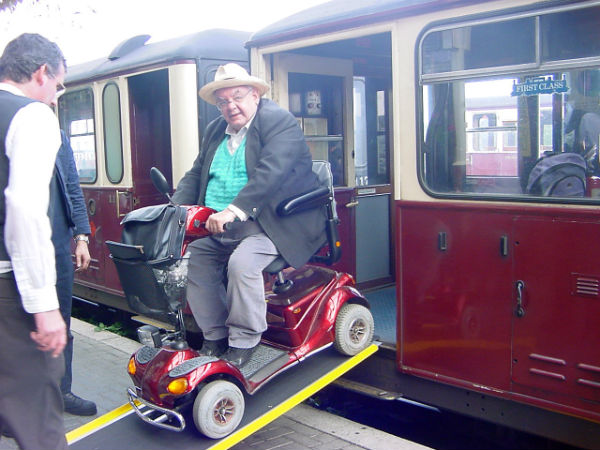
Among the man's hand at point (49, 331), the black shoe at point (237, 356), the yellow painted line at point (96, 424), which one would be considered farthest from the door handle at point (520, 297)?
the man's hand at point (49, 331)

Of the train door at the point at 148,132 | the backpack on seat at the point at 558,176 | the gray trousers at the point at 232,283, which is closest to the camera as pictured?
the backpack on seat at the point at 558,176

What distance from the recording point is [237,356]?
11.8 feet

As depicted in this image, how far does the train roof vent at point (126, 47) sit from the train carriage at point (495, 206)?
2883mm

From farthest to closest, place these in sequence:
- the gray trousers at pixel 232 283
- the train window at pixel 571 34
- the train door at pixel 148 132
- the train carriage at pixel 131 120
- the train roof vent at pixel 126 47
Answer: the train roof vent at pixel 126 47
the train door at pixel 148 132
the train carriage at pixel 131 120
the gray trousers at pixel 232 283
the train window at pixel 571 34

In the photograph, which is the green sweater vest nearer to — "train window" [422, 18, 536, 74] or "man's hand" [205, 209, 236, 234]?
"man's hand" [205, 209, 236, 234]

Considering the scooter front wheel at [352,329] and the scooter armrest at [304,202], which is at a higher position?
the scooter armrest at [304,202]

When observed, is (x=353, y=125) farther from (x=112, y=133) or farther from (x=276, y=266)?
(x=112, y=133)

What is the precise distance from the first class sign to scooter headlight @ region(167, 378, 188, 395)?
215 centimetres

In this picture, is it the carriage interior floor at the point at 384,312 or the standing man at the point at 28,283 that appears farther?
the carriage interior floor at the point at 384,312

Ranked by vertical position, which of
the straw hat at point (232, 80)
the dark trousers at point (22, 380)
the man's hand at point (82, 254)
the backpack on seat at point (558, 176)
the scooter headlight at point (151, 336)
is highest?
the straw hat at point (232, 80)

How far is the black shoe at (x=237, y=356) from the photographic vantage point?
358cm

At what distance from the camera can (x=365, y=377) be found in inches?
172

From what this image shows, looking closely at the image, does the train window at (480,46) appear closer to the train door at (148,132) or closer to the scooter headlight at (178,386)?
the scooter headlight at (178,386)

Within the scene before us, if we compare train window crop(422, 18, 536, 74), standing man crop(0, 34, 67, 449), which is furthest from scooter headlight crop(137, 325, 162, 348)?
train window crop(422, 18, 536, 74)
